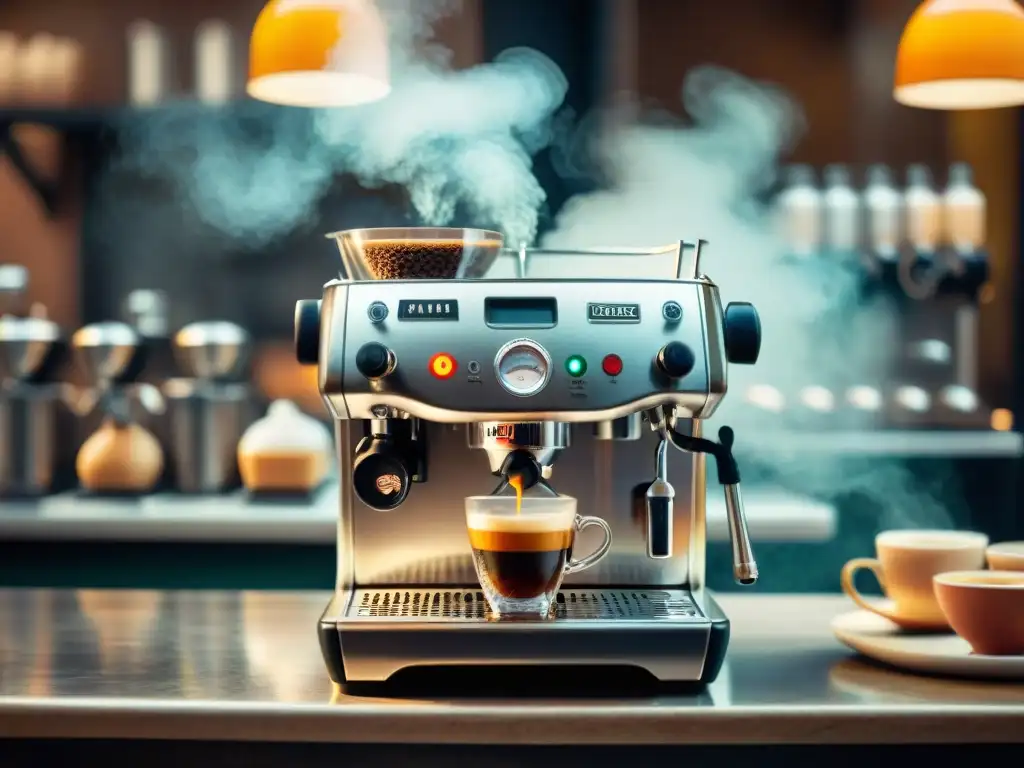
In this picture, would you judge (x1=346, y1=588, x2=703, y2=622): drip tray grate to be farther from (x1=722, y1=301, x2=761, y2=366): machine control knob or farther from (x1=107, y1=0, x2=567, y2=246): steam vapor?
(x1=107, y1=0, x2=567, y2=246): steam vapor

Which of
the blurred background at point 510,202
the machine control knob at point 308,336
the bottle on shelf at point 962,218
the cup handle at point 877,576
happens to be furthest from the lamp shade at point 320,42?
the bottle on shelf at point 962,218

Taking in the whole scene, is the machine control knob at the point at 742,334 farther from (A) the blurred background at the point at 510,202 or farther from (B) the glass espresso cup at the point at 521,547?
(A) the blurred background at the point at 510,202

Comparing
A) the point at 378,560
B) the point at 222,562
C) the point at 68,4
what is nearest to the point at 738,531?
the point at 378,560

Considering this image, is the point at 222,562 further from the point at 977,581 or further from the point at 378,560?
the point at 977,581

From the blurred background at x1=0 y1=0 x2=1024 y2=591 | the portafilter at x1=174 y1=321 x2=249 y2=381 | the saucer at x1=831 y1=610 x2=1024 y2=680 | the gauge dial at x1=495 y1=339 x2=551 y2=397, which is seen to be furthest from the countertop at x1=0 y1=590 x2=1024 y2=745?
the portafilter at x1=174 y1=321 x2=249 y2=381

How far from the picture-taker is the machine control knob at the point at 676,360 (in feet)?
3.42

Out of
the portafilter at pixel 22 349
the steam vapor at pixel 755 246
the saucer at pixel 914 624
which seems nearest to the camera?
the saucer at pixel 914 624

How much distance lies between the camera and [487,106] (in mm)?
3131

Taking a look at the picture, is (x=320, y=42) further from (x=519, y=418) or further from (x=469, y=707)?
(x=469, y=707)

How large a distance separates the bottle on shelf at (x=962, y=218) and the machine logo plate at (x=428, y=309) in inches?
98.7

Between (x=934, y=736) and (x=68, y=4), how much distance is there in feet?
9.37

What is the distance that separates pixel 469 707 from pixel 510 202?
5.57 ft

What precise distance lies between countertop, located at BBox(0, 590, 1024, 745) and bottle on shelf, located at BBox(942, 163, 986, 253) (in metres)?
2.34

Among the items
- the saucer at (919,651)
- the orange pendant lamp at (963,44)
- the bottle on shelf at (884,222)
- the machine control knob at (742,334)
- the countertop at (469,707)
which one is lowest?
the countertop at (469,707)
